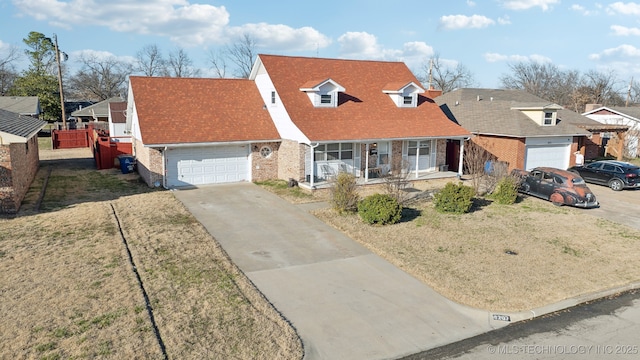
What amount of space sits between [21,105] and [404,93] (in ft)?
141

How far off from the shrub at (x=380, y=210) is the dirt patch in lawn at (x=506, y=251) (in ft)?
0.97

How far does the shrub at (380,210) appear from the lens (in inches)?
605

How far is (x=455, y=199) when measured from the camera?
17.2 meters

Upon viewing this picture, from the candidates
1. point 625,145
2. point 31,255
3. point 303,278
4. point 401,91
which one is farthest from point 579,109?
point 31,255

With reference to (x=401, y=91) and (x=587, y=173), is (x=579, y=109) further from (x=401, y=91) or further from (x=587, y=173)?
(x=401, y=91)

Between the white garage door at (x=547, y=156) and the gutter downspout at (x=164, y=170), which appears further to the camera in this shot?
the white garage door at (x=547, y=156)

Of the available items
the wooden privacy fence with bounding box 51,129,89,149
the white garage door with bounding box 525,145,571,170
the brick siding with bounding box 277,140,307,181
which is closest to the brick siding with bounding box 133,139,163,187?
the brick siding with bounding box 277,140,307,181

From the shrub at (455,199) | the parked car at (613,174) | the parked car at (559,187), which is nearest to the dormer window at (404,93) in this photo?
the parked car at (559,187)

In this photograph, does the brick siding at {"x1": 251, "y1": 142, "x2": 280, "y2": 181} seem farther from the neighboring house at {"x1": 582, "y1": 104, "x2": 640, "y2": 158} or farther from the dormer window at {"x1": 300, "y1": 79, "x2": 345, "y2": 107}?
the neighboring house at {"x1": 582, "y1": 104, "x2": 640, "y2": 158}

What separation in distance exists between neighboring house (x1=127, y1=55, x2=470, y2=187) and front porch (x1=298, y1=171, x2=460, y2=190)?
0.25 m

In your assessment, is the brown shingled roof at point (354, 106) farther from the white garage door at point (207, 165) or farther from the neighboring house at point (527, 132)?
the white garage door at point (207, 165)

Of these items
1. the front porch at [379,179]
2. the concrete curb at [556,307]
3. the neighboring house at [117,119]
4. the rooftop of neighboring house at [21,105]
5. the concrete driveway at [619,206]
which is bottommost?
the concrete curb at [556,307]

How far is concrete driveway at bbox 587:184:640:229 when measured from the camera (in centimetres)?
1719

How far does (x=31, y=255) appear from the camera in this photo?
1194cm
